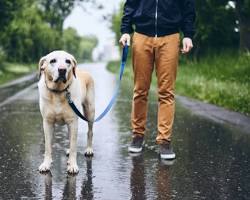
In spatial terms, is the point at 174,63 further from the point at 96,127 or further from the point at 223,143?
the point at 96,127


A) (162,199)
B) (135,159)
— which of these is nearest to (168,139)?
(135,159)

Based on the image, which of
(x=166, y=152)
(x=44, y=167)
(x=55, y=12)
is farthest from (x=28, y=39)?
(x=44, y=167)

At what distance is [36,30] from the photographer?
181ft

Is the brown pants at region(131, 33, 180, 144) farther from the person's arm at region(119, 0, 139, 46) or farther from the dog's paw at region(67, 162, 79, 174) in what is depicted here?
the dog's paw at region(67, 162, 79, 174)

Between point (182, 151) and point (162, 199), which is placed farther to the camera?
point (182, 151)

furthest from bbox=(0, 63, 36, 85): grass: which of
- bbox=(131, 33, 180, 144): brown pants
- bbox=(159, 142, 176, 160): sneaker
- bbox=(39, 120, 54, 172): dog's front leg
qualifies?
bbox=(39, 120, 54, 172): dog's front leg

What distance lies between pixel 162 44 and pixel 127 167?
149 cm

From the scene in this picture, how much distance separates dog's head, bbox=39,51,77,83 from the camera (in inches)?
206

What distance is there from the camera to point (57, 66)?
17.2 feet

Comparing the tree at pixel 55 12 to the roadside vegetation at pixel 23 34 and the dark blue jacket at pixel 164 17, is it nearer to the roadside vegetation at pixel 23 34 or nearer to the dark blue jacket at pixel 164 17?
the roadside vegetation at pixel 23 34

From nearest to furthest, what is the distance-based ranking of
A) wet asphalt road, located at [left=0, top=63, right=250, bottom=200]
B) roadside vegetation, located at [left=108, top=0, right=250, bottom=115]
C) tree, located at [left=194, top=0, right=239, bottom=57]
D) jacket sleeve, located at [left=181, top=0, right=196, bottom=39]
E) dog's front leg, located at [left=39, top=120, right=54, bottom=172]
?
wet asphalt road, located at [left=0, top=63, right=250, bottom=200], dog's front leg, located at [left=39, top=120, right=54, bottom=172], jacket sleeve, located at [left=181, top=0, right=196, bottom=39], roadside vegetation, located at [left=108, top=0, right=250, bottom=115], tree, located at [left=194, top=0, right=239, bottom=57]

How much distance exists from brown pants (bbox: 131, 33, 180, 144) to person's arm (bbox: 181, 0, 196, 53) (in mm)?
98

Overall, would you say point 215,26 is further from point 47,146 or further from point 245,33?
point 47,146

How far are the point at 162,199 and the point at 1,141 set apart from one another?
12.1 ft
